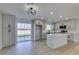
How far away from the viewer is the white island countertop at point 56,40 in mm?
2664

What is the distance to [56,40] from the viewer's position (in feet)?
9.23

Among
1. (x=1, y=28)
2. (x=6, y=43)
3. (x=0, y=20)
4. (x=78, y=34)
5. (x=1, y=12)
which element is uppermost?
(x=1, y=12)

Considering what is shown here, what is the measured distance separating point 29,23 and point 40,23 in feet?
0.98

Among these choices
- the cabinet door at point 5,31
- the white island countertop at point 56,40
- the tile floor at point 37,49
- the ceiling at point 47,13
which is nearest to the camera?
the ceiling at point 47,13

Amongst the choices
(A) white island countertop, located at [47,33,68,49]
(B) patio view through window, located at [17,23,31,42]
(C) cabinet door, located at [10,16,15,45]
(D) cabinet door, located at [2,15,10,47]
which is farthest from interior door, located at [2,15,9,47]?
(A) white island countertop, located at [47,33,68,49]

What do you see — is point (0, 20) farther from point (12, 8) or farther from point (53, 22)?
point (53, 22)

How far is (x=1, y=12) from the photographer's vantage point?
90.2 inches

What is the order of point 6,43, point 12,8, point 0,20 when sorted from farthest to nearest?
point 6,43 → point 0,20 → point 12,8

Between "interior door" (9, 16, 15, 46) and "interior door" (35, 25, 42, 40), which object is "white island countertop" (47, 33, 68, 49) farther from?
"interior door" (9, 16, 15, 46)

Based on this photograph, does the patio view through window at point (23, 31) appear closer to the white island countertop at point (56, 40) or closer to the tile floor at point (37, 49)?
the tile floor at point (37, 49)

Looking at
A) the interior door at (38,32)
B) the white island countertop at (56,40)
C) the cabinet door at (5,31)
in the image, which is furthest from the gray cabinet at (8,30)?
the white island countertop at (56,40)

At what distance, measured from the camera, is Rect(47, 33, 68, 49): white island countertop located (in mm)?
2664

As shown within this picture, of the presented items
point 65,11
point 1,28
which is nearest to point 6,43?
point 1,28

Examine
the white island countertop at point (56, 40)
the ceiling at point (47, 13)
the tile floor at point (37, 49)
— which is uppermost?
the ceiling at point (47, 13)
